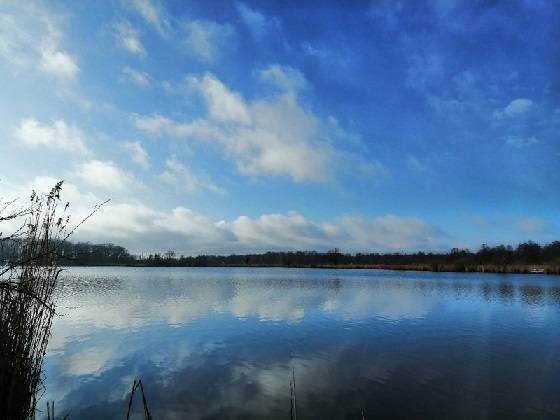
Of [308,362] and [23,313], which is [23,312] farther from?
[308,362]

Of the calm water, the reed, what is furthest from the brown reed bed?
the calm water

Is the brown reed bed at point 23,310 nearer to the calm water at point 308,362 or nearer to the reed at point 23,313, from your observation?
the reed at point 23,313

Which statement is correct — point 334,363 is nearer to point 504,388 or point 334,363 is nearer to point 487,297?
point 504,388

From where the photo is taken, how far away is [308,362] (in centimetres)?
1157

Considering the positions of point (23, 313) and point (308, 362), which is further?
point (308, 362)

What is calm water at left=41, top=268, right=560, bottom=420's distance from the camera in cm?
828

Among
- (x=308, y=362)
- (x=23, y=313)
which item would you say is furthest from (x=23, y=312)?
(x=308, y=362)

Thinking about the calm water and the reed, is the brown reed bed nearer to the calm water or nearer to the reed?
the reed

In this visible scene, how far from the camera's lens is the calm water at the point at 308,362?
828 centimetres

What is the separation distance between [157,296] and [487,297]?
24.6m

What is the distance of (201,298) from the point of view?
2805cm

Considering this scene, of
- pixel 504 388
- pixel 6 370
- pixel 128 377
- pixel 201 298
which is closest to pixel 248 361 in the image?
pixel 128 377

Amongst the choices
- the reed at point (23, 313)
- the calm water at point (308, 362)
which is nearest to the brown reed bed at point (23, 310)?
the reed at point (23, 313)

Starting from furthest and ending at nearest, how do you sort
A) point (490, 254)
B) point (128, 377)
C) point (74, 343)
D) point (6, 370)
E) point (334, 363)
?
point (490, 254), point (74, 343), point (334, 363), point (128, 377), point (6, 370)
